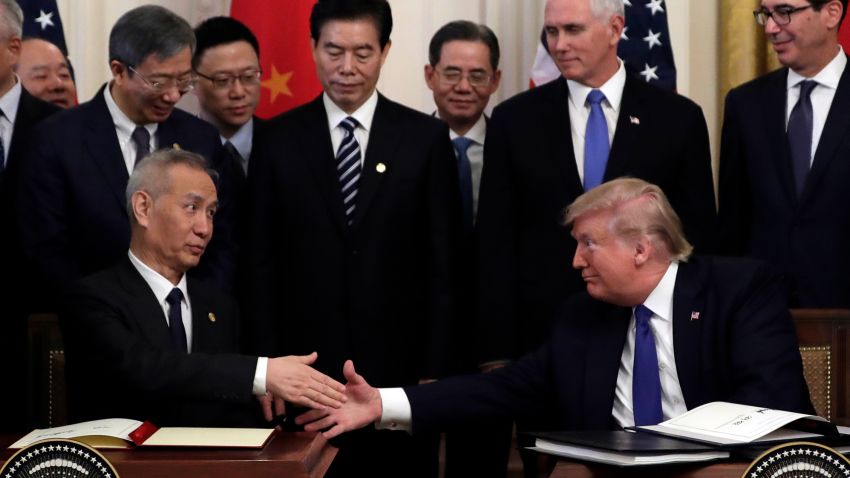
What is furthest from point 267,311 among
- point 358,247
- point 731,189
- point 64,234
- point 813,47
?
point 813,47

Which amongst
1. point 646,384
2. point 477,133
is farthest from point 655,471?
point 477,133

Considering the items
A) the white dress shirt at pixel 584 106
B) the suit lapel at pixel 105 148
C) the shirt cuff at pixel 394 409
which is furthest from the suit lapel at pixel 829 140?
the suit lapel at pixel 105 148

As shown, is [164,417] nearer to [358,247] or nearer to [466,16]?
[358,247]

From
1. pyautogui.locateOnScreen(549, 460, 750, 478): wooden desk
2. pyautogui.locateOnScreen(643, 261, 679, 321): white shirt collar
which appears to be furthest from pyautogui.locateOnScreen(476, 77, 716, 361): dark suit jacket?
pyautogui.locateOnScreen(549, 460, 750, 478): wooden desk

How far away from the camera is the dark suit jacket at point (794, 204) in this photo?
4859 mm

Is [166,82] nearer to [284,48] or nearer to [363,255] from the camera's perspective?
[363,255]

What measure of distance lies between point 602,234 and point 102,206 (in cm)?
163

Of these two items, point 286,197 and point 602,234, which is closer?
A: point 602,234

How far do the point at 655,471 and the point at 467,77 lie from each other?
9.35ft

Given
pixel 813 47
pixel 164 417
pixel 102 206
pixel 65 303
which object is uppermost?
pixel 813 47

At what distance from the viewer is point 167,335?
393 centimetres

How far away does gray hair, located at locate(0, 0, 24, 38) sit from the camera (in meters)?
4.67

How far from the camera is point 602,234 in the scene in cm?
394

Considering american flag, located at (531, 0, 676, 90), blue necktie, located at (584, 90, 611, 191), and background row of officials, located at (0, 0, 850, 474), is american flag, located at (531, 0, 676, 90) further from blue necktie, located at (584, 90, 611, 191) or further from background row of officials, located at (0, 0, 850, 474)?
blue necktie, located at (584, 90, 611, 191)
